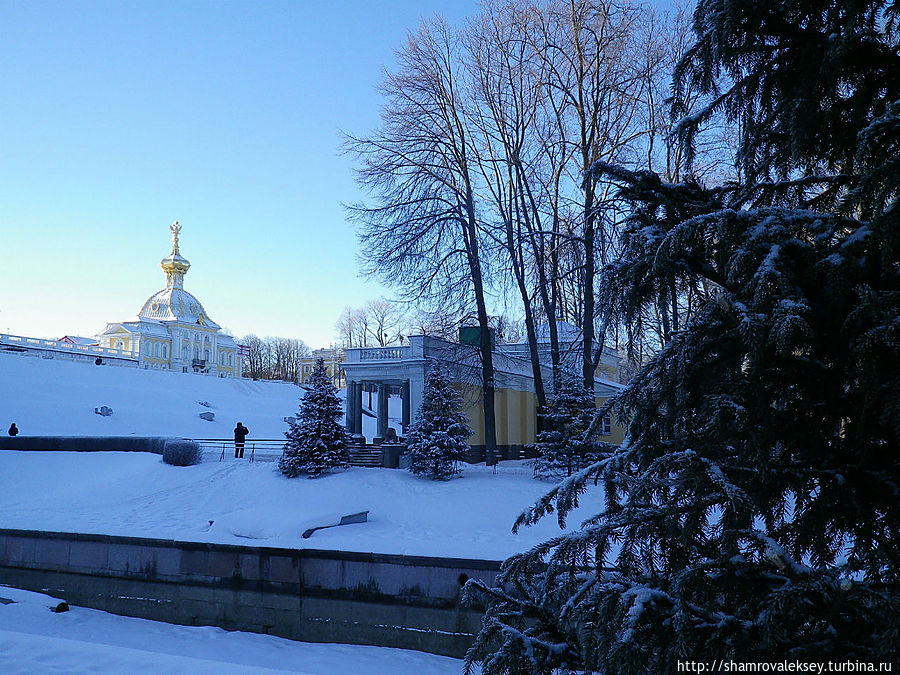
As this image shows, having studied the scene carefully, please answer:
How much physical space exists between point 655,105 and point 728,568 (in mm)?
17713

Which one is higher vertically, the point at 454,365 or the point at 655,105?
the point at 655,105

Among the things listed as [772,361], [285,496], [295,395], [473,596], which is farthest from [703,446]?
[295,395]

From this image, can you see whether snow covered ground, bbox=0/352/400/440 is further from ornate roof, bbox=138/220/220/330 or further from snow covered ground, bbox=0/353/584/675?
ornate roof, bbox=138/220/220/330

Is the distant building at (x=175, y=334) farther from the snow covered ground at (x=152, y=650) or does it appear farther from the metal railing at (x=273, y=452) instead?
the snow covered ground at (x=152, y=650)

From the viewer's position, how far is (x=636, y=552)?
11.3 feet

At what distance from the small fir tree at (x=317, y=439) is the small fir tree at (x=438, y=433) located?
2129mm

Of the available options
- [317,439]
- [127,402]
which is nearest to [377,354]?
[317,439]

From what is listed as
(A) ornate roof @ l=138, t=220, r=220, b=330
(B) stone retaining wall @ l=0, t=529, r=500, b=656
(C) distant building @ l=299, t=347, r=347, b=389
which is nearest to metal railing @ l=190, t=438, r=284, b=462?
(B) stone retaining wall @ l=0, t=529, r=500, b=656

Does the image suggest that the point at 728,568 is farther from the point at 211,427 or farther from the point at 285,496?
the point at 211,427

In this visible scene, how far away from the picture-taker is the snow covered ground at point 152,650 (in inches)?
302

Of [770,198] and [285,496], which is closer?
[770,198]

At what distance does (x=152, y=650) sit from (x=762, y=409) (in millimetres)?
10244

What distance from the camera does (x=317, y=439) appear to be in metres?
19.4

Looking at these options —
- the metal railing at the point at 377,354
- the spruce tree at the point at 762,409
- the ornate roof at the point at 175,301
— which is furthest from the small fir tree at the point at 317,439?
the ornate roof at the point at 175,301
